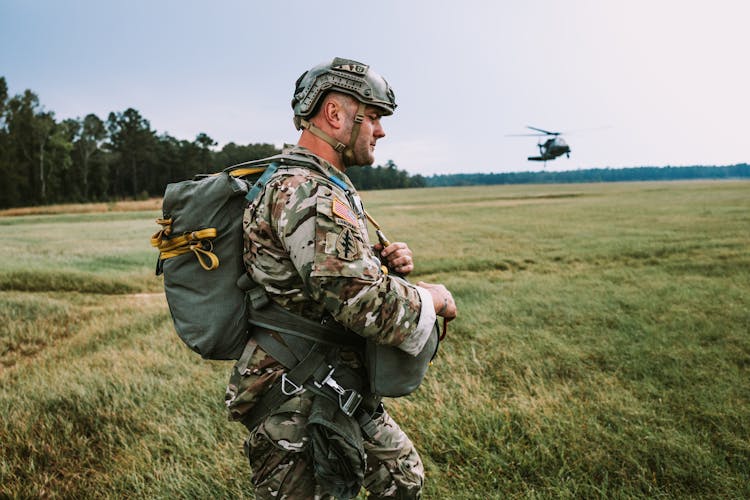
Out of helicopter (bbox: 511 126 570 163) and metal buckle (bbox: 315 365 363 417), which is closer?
metal buckle (bbox: 315 365 363 417)

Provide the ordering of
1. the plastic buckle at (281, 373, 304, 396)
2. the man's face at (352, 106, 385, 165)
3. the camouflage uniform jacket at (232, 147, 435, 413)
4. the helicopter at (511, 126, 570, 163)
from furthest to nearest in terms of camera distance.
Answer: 1. the helicopter at (511, 126, 570, 163)
2. the man's face at (352, 106, 385, 165)
3. the plastic buckle at (281, 373, 304, 396)
4. the camouflage uniform jacket at (232, 147, 435, 413)

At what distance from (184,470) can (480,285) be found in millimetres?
8291

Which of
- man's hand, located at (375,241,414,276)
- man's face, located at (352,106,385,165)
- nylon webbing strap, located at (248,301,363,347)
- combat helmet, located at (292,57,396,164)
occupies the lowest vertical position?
nylon webbing strap, located at (248,301,363,347)

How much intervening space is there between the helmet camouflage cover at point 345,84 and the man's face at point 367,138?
0.18ft

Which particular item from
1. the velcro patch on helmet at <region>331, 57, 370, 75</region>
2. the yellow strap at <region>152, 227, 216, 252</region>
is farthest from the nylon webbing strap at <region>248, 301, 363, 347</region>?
the velcro patch on helmet at <region>331, 57, 370, 75</region>

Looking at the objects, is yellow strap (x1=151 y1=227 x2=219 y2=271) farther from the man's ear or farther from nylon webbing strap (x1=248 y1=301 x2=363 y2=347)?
the man's ear

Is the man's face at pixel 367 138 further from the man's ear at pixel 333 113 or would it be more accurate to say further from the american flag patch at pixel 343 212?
the american flag patch at pixel 343 212

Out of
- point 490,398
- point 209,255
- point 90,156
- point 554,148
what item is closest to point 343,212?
point 209,255

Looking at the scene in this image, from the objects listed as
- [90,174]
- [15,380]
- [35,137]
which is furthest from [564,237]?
[90,174]

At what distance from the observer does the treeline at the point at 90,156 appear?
69125 mm

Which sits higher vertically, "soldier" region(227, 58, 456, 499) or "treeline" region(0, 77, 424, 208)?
"treeline" region(0, 77, 424, 208)

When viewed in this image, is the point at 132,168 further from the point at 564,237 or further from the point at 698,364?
the point at 698,364

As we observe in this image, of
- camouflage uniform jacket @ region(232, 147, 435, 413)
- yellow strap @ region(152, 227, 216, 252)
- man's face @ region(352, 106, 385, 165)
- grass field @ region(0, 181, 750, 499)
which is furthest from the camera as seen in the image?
grass field @ region(0, 181, 750, 499)

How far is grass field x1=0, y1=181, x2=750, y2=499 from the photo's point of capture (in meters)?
3.88
